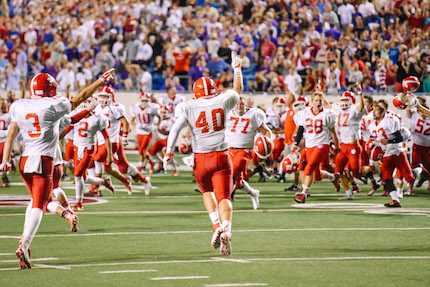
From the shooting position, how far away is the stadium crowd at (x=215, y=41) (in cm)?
2561

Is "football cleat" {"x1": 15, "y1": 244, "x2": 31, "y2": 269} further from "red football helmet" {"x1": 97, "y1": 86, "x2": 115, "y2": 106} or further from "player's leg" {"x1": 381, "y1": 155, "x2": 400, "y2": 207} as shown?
"red football helmet" {"x1": 97, "y1": 86, "x2": 115, "y2": 106}

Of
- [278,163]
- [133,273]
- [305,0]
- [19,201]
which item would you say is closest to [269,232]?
[133,273]

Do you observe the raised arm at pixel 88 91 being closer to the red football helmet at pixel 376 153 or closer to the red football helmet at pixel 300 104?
the red football helmet at pixel 376 153

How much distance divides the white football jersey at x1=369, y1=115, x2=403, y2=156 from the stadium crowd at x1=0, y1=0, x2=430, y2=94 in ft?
27.4

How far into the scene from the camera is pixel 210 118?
35.7ft

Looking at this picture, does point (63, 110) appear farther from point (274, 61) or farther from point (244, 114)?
point (274, 61)

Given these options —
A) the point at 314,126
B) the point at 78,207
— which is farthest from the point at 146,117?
the point at 78,207

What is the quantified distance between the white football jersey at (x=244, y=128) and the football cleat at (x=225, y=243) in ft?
17.8

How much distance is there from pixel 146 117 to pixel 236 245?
40.1ft

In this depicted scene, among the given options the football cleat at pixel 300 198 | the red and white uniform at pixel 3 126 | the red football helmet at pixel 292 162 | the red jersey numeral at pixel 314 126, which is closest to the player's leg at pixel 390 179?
the red jersey numeral at pixel 314 126

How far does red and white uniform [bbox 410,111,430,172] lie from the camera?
18.6 m

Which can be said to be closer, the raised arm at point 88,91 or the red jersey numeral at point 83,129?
the raised arm at point 88,91

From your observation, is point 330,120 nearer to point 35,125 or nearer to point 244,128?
point 244,128

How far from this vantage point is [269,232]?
40.5 ft
